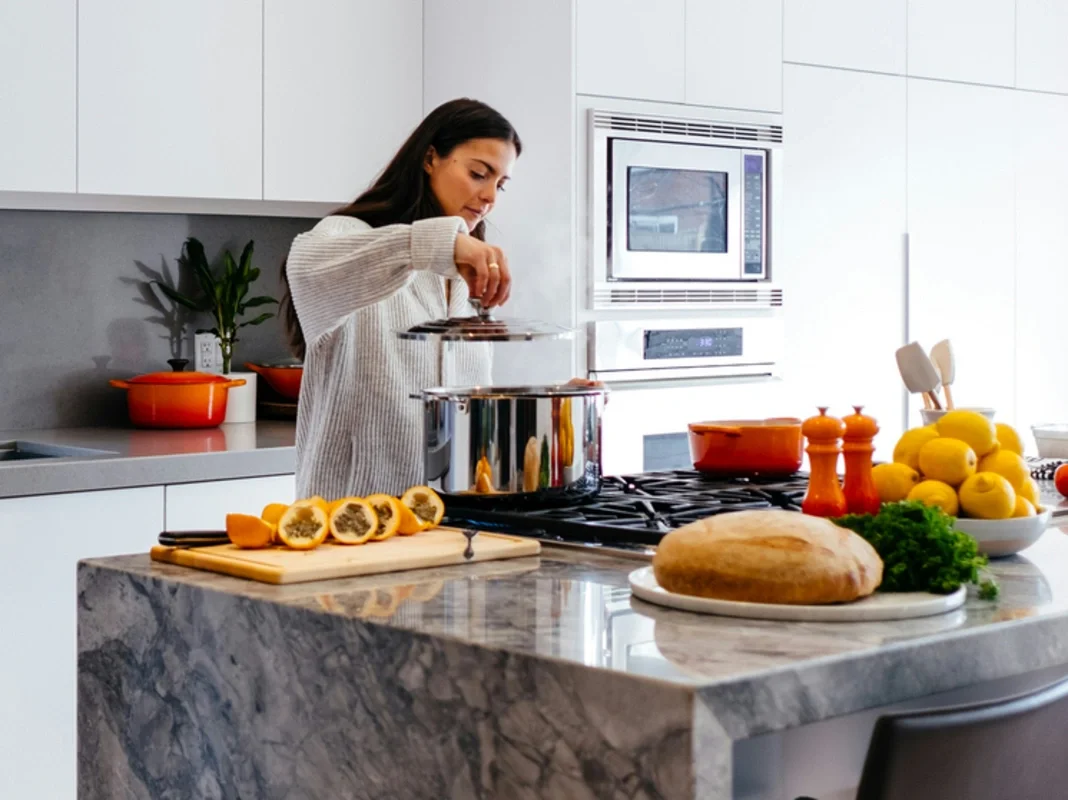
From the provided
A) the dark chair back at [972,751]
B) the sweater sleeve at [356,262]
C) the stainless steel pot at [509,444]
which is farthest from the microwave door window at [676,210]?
the dark chair back at [972,751]

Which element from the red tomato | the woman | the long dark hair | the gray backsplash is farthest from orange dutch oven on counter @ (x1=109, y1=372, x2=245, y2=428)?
the red tomato

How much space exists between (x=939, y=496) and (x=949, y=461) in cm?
4

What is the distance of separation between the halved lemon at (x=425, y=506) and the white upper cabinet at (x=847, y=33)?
234 centimetres

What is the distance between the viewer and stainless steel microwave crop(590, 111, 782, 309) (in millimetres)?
3424

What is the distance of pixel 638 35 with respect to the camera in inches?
137

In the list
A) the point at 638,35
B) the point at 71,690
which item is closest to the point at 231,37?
the point at 638,35

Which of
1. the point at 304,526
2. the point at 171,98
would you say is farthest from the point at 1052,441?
the point at 171,98

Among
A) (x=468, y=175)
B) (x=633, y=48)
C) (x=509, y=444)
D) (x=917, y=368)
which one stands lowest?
(x=509, y=444)

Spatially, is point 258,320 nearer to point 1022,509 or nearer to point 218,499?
point 218,499

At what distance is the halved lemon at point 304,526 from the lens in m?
1.62

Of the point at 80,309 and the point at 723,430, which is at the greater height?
the point at 80,309

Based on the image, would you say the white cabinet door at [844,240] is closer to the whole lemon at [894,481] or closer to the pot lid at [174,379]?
the pot lid at [174,379]

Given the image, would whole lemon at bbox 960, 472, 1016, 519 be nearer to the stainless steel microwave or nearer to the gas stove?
the gas stove

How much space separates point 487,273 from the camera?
1.98 meters
